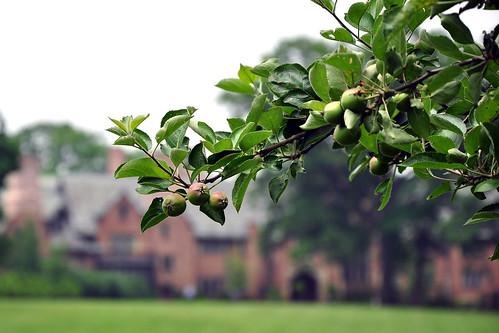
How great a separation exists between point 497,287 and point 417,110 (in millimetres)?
41251

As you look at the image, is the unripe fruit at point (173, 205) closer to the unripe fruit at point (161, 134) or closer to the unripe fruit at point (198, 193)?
the unripe fruit at point (198, 193)

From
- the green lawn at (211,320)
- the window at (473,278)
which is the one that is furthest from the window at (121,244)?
the window at (473,278)

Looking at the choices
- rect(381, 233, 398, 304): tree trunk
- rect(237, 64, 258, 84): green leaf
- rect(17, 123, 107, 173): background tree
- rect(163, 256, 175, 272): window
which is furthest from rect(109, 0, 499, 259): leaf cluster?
rect(17, 123, 107, 173): background tree

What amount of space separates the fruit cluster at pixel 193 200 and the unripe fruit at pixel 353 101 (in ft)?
1.27

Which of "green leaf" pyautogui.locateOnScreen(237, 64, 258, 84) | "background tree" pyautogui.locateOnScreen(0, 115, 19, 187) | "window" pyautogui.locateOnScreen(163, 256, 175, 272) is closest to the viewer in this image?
"green leaf" pyautogui.locateOnScreen(237, 64, 258, 84)

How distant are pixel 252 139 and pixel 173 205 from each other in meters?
0.26

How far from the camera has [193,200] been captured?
160cm

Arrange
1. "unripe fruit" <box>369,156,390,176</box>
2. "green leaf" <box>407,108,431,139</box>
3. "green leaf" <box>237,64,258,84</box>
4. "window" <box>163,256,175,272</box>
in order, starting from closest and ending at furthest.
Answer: "green leaf" <box>407,108,431,139</box> < "unripe fruit" <box>369,156,390,176</box> < "green leaf" <box>237,64,258,84</box> < "window" <box>163,256,175,272</box>

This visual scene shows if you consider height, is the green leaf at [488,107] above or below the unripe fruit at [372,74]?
below

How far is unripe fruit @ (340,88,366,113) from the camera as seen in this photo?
146 cm

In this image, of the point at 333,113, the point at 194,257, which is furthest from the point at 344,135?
the point at 194,257

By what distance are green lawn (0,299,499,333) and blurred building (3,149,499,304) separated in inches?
359

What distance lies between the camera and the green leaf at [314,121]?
5.23ft

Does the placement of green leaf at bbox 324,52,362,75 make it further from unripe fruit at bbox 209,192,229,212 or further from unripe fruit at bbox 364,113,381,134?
unripe fruit at bbox 209,192,229,212
